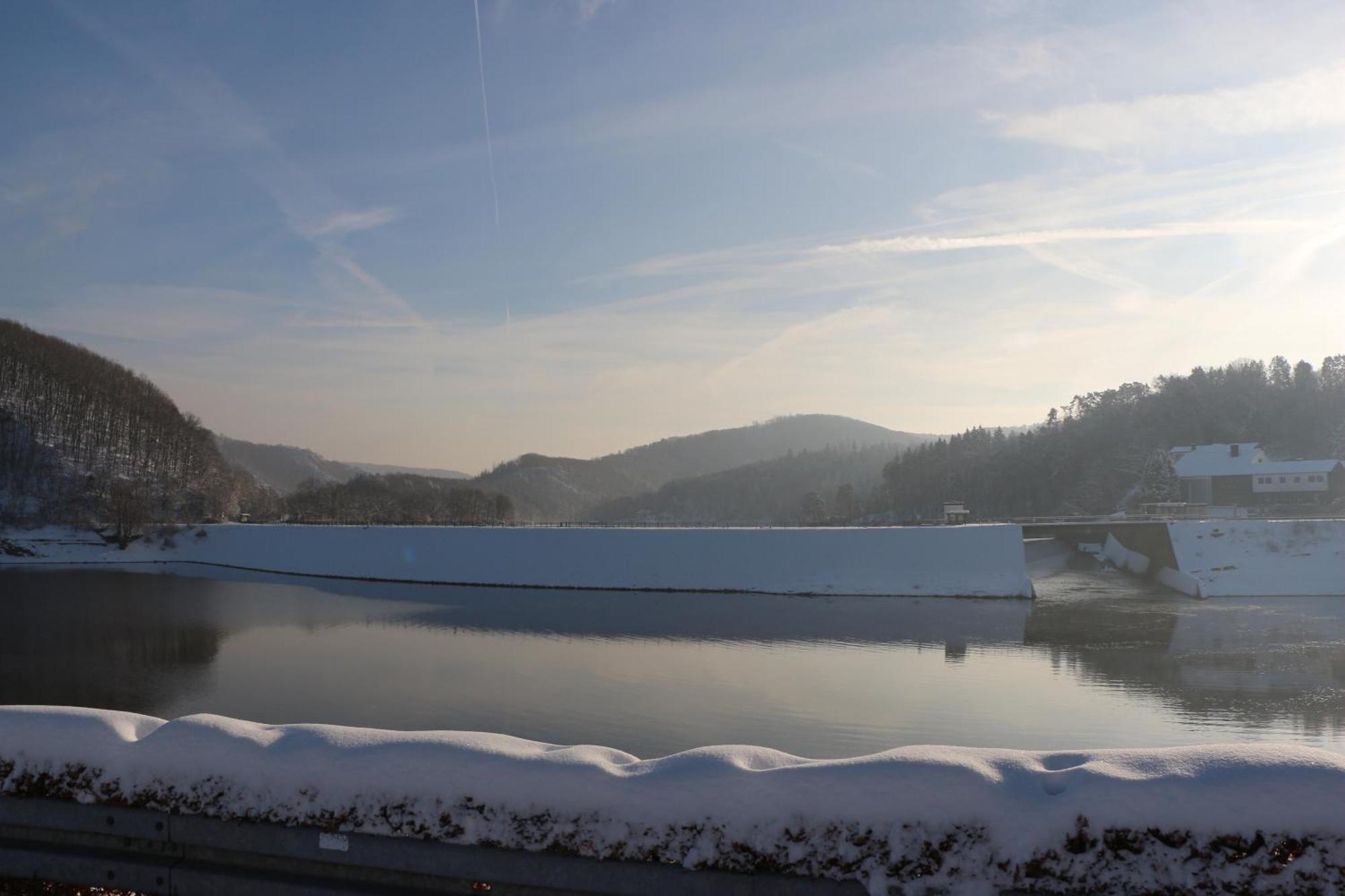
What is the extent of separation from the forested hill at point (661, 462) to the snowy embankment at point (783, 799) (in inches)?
4937

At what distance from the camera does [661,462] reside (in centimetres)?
16112

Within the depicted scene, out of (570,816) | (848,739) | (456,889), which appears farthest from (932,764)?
(848,739)

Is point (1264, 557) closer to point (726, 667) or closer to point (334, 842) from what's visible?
point (726, 667)

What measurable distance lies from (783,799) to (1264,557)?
33.0 meters

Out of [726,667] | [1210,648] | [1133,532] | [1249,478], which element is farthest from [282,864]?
[1249,478]

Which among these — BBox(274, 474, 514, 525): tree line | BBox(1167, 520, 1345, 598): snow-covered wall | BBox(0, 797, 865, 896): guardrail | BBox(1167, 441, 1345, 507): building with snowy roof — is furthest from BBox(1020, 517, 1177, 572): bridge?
BBox(274, 474, 514, 525): tree line

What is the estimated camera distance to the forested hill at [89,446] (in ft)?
206

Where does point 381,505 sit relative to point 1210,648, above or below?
above

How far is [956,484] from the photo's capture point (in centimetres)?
7144

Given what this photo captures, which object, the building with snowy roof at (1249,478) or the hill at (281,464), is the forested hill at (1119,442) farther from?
the hill at (281,464)

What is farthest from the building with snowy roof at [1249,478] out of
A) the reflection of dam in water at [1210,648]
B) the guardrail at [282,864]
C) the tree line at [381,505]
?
the guardrail at [282,864]

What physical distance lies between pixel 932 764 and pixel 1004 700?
1062cm

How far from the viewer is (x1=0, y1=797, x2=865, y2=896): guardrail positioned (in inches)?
157

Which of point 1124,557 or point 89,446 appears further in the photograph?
point 89,446
